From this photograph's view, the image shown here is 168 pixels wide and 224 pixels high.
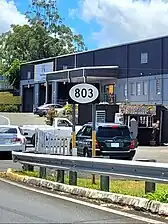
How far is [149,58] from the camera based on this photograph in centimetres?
5788

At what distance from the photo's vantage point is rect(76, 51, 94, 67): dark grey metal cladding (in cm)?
6875

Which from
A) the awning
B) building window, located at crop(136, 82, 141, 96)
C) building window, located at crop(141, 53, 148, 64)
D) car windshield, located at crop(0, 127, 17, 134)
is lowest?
car windshield, located at crop(0, 127, 17, 134)

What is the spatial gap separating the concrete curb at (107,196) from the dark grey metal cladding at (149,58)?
43.4 metres

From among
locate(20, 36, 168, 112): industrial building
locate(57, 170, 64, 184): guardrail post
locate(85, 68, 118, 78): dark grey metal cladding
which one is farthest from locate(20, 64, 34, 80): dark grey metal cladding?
locate(57, 170, 64, 184): guardrail post

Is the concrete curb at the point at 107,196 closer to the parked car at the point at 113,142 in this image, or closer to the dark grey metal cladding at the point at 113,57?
the parked car at the point at 113,142

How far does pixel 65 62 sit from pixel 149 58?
1915 centimetres

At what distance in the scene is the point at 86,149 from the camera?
2330cm

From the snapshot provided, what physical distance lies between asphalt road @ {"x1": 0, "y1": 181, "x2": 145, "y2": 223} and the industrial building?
1737 inches

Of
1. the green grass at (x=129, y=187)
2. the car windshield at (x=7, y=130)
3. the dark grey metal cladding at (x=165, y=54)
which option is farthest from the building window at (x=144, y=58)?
the green grass at (x=129, y=187)

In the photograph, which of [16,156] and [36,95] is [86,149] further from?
[36,95]

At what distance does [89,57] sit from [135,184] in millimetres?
55452

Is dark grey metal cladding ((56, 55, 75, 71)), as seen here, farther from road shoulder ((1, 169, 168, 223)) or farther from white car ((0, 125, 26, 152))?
road shoulder ((1, 169, 168, 223))

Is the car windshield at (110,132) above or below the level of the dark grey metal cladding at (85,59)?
below

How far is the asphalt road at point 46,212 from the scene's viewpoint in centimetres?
928
